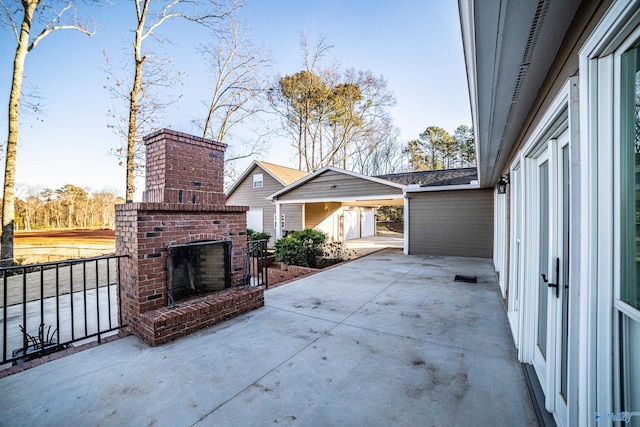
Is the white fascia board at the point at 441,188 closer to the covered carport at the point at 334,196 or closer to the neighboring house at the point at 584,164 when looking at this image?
the covered carport at the point at 334,196

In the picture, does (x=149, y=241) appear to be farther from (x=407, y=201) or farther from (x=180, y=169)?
(x=407, y=201)

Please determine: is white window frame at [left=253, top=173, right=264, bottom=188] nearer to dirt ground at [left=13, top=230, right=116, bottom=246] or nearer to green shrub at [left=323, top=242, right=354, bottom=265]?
green shrub at [left=323, top=242, right=354, bottom=265]

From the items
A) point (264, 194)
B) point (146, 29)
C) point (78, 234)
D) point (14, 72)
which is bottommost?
point (78, 234)

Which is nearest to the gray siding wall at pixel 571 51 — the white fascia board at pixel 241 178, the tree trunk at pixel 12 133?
the tree trunk at pixel 12 133

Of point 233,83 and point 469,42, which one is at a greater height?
point 233,83

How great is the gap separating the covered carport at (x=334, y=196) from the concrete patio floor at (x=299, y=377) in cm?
690

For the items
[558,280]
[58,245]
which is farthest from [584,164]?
[58,245]

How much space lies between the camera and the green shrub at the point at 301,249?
8039 mm

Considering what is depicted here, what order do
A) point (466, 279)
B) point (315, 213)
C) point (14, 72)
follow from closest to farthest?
point (466, 279) < point (14, 72) < point (315, 213)

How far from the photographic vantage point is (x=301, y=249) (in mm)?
8062

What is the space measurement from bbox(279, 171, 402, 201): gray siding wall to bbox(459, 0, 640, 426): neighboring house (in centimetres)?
827

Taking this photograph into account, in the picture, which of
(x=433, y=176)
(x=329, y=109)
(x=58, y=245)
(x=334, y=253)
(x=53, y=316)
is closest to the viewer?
(x=53, y=316)

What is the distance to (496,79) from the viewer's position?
1.98 m

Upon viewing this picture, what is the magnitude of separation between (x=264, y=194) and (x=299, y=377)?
1361 centimetres
